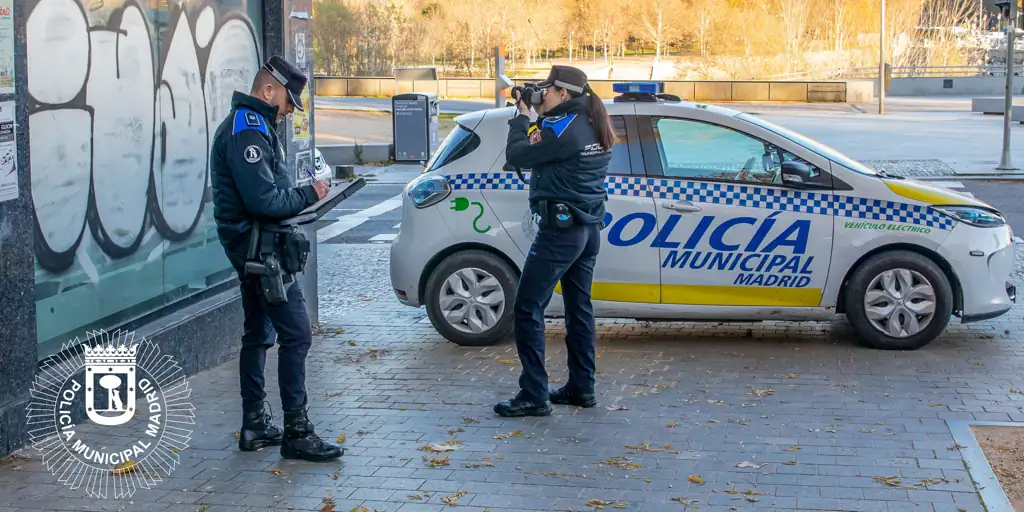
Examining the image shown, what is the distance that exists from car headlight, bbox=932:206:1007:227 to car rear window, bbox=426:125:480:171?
316 cm

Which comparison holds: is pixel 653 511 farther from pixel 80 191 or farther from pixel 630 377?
pixel 80 191

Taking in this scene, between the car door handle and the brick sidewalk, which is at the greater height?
the car door handle

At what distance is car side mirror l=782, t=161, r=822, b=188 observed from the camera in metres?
7.86

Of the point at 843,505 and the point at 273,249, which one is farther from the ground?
the point at 273,249

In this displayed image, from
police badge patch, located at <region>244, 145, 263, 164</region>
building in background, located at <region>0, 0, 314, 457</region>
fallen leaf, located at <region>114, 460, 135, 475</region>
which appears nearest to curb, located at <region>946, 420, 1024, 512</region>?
police badge patch, located at <region>244, 145, 263, 164</region>

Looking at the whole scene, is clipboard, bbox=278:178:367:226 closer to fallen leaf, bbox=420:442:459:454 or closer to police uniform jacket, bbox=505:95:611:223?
police uniform jacket, bbox=505:95:611:223

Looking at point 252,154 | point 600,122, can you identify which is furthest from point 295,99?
point 600,122

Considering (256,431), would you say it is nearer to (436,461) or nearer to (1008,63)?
(436,461)

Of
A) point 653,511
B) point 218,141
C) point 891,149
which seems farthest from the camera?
point 891,149

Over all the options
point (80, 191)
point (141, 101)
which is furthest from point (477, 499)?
point (141, 101)

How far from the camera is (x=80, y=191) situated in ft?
21.3

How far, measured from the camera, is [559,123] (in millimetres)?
6305

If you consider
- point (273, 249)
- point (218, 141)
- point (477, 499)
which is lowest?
point (477, 499)

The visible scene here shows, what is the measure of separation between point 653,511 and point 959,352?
389 centimetres
